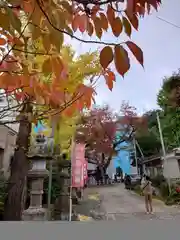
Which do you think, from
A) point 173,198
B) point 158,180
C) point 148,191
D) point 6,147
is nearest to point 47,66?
point 6,147

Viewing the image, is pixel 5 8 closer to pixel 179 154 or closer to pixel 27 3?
pixel 27 3

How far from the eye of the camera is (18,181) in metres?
6.20

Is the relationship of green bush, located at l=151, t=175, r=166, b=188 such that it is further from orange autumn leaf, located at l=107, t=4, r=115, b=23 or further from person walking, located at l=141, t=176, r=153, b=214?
orange autumn leaf, located at l=107, t=4, r=115, b=23

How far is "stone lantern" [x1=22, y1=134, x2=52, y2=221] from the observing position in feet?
20.1

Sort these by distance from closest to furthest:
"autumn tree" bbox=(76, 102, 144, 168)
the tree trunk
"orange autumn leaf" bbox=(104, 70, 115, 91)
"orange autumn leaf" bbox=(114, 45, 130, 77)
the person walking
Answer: "orange autumn leaf" bbox=(114, 45, 130, 77)
"orange autumn leaf" bbox=(104, 70, 115, 91)
the tree trunk
the person walking
"autumn tree" bbox=(76, 102, 144, 168)

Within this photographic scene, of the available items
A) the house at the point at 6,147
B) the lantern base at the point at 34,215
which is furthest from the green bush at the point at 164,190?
the lantern base at the point at 34,215

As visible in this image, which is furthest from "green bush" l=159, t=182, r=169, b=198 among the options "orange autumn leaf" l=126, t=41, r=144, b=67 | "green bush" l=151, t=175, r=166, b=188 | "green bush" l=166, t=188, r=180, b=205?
"orange autumn leaf" l=126, t=41, r=144, b=67

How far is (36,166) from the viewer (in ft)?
22.3

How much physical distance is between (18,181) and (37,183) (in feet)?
1.96

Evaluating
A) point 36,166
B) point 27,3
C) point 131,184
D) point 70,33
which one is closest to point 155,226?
point 70,33

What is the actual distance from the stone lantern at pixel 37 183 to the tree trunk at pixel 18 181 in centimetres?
26

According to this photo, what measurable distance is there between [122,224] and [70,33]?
0.91 meters

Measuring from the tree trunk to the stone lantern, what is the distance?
0.85 ft

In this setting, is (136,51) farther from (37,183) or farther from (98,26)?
(37,183)
